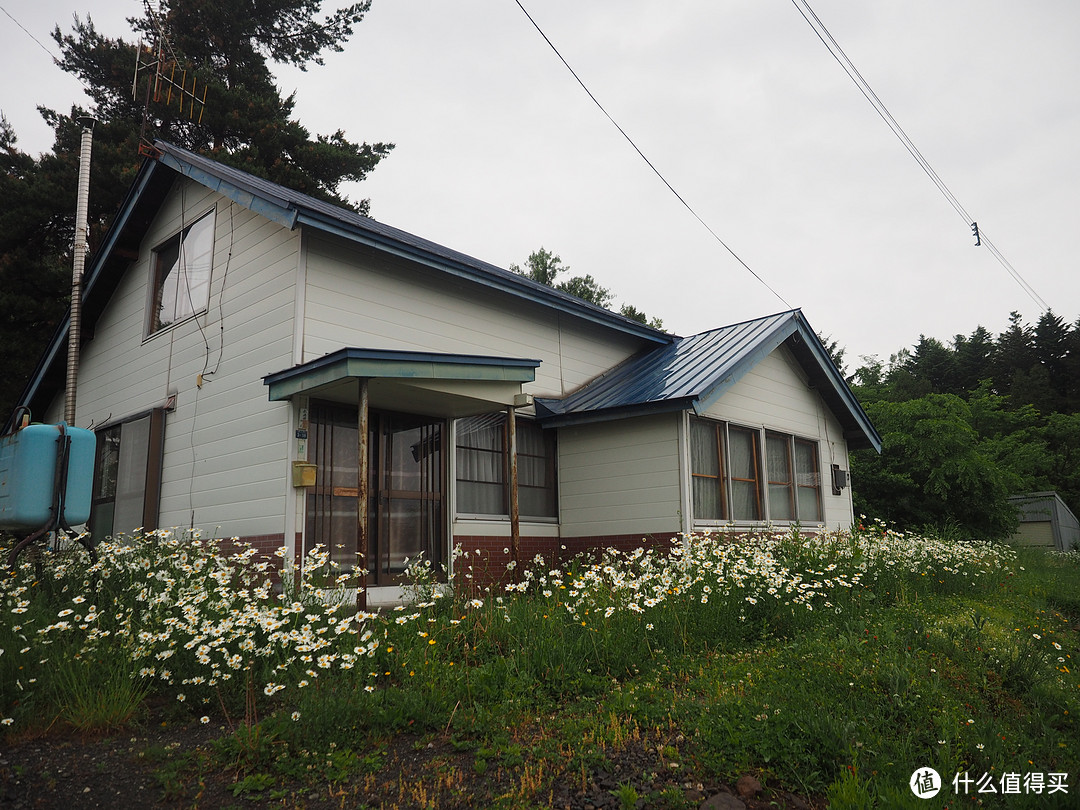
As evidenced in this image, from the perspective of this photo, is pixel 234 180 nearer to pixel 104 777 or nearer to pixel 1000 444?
pixel 104 777

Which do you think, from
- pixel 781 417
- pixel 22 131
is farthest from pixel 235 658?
pixel 22 131

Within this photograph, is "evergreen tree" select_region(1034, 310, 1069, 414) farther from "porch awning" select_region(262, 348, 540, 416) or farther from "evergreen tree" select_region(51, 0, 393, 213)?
"porch awning" select_region(262, 348, 540, 416)

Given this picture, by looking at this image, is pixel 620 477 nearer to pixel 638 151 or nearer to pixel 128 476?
pixel 638 151

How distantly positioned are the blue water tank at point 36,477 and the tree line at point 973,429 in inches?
519

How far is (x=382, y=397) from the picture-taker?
351 inches

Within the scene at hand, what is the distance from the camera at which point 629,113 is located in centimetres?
1084

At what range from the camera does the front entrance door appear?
348 inches

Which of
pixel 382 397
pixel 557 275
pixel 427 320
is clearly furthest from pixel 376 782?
pixel 557 275

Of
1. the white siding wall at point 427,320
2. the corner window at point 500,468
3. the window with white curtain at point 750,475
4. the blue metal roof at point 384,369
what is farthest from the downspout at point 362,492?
the window with white curtain at point 750,475

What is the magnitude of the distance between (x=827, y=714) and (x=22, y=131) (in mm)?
23662

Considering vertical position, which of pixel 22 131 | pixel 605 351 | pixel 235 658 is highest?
pixel 22 131

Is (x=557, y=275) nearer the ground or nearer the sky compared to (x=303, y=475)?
nearer the sky

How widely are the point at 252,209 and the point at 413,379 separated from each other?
3076mm

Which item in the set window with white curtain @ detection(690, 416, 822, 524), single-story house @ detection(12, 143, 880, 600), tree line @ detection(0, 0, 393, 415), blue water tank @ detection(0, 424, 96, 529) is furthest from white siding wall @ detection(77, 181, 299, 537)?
tree line @ detection(0, 0, 393, 415)
